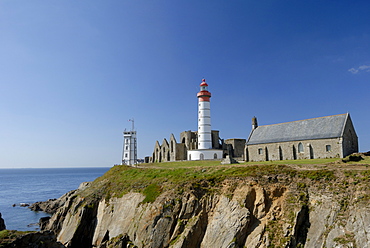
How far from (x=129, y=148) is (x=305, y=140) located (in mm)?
58907

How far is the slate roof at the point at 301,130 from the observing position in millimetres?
37281

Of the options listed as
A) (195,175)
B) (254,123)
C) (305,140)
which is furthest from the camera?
(254,123)

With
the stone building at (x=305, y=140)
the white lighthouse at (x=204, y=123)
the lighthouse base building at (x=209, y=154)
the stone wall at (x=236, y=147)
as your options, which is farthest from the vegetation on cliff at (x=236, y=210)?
the stone wall at (x=236, y=147)

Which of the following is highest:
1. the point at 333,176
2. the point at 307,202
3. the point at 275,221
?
the point at 333,176

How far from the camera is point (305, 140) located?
3928 centimetres

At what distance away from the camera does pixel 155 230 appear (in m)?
23.4

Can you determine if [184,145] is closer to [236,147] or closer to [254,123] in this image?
[236,147]

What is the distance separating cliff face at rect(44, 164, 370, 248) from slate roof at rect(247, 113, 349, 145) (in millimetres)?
18552

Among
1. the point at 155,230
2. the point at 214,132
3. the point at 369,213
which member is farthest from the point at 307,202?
the point at 214,132

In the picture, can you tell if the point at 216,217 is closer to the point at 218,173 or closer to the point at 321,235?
the point at 218,173

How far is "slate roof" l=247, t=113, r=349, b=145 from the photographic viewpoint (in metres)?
37.3

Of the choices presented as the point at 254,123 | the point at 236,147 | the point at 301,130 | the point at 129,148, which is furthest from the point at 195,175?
the point at 129,148

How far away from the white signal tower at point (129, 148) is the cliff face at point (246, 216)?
55.6 meters

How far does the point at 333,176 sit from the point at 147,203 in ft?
55.3
